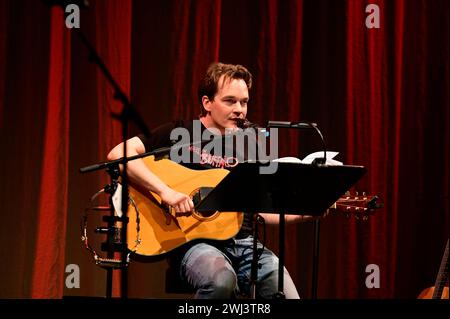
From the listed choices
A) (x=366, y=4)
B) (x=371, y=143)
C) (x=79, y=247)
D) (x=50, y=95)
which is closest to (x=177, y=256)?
(x=79, y=247)

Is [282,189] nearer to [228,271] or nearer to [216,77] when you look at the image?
[228,271]

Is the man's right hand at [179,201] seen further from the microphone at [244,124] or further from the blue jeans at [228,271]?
the microphone at [244,124]

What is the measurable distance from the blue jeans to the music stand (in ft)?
1.09

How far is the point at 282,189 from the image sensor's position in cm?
259

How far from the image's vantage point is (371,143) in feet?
13.8

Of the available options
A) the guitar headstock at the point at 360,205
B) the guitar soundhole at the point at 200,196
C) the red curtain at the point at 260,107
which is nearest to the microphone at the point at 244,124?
the guitar soundhole at the point at 200,196

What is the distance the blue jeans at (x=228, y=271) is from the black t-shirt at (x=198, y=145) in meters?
0.11

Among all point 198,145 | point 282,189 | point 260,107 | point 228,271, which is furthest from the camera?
point 260,107

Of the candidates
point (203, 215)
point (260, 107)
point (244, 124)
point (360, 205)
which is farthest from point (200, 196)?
point (260, 107)

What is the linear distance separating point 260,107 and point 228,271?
4.83ft

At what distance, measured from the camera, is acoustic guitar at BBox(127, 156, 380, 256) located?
10.1 feet

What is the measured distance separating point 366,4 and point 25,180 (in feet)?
7.75

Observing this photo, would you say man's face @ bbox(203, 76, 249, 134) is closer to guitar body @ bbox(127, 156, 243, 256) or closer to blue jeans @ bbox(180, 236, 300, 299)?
guitar body @ bbox(127, 156, 243, 256)
